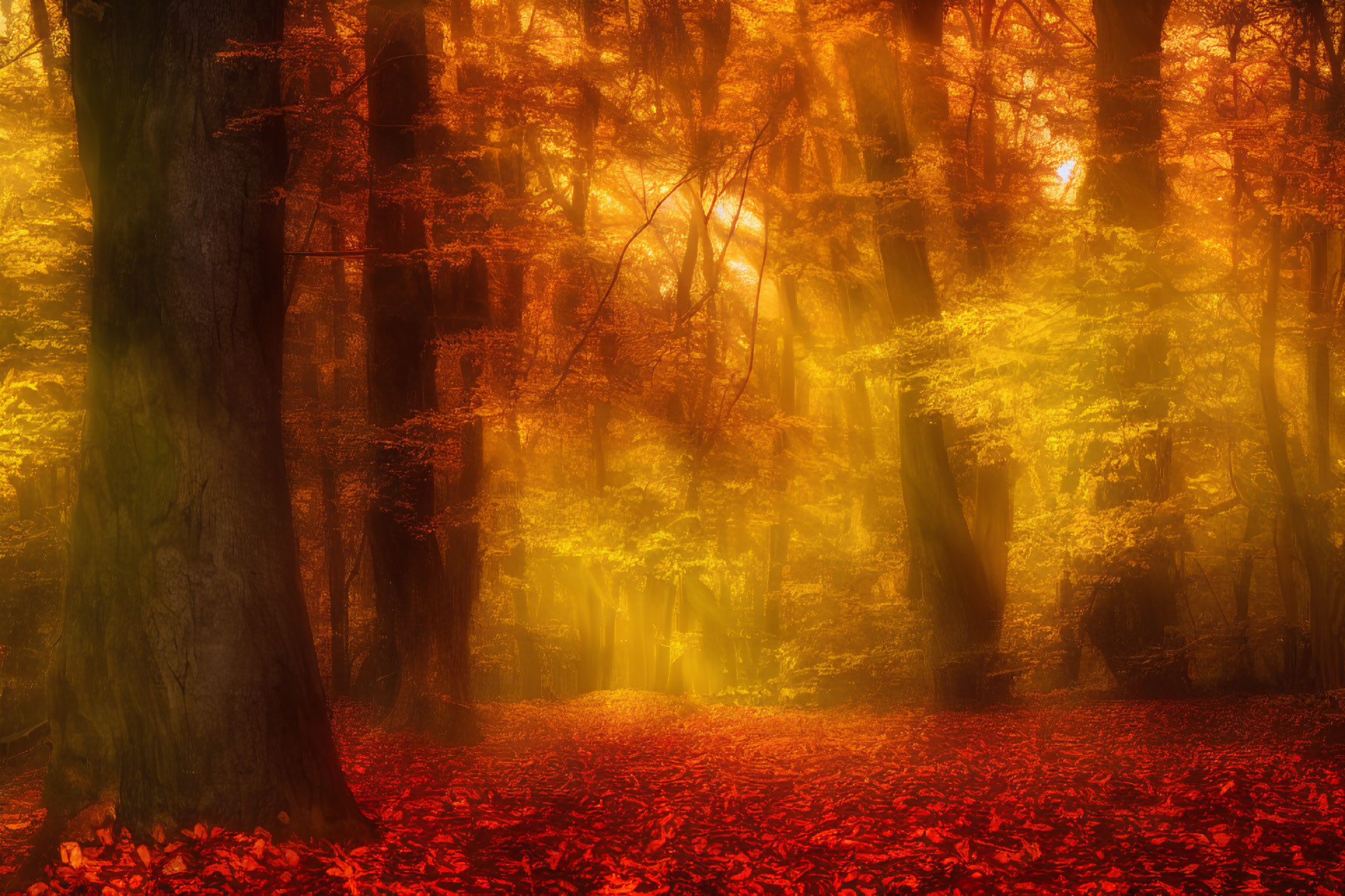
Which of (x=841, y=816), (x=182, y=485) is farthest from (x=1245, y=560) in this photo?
(x=182, y=485)

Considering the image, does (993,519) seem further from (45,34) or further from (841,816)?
(45,34)

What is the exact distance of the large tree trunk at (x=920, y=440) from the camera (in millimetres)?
12648

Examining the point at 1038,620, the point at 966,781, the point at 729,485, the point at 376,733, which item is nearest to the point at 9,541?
the point at 376,733

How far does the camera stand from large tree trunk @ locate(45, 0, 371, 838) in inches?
197

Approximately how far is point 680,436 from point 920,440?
4587 millimetres

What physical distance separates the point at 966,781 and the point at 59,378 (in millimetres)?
11340

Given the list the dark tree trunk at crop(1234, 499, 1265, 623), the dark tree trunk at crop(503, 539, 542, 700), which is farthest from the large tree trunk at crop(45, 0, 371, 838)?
the dark tree trunk at crop(503, 539, 542, 700)

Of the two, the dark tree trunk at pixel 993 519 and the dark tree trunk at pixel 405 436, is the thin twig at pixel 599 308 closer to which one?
the dark tree trunk at pixel 405 436

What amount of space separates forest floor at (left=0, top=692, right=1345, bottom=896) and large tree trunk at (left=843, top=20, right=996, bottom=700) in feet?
4.81

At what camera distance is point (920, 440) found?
43.0 feet

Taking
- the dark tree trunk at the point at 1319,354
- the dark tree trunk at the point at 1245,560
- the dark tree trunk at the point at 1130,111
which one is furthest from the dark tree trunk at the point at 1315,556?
the dark tree trunk at the point at 1245,560

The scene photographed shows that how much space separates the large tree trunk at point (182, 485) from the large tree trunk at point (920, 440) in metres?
9.16

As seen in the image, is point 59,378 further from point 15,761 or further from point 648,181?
point 648,181

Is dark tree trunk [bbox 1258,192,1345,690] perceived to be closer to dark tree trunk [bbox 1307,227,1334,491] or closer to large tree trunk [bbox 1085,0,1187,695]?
dark tree trunk [bbox 1307,227,1334,491]
